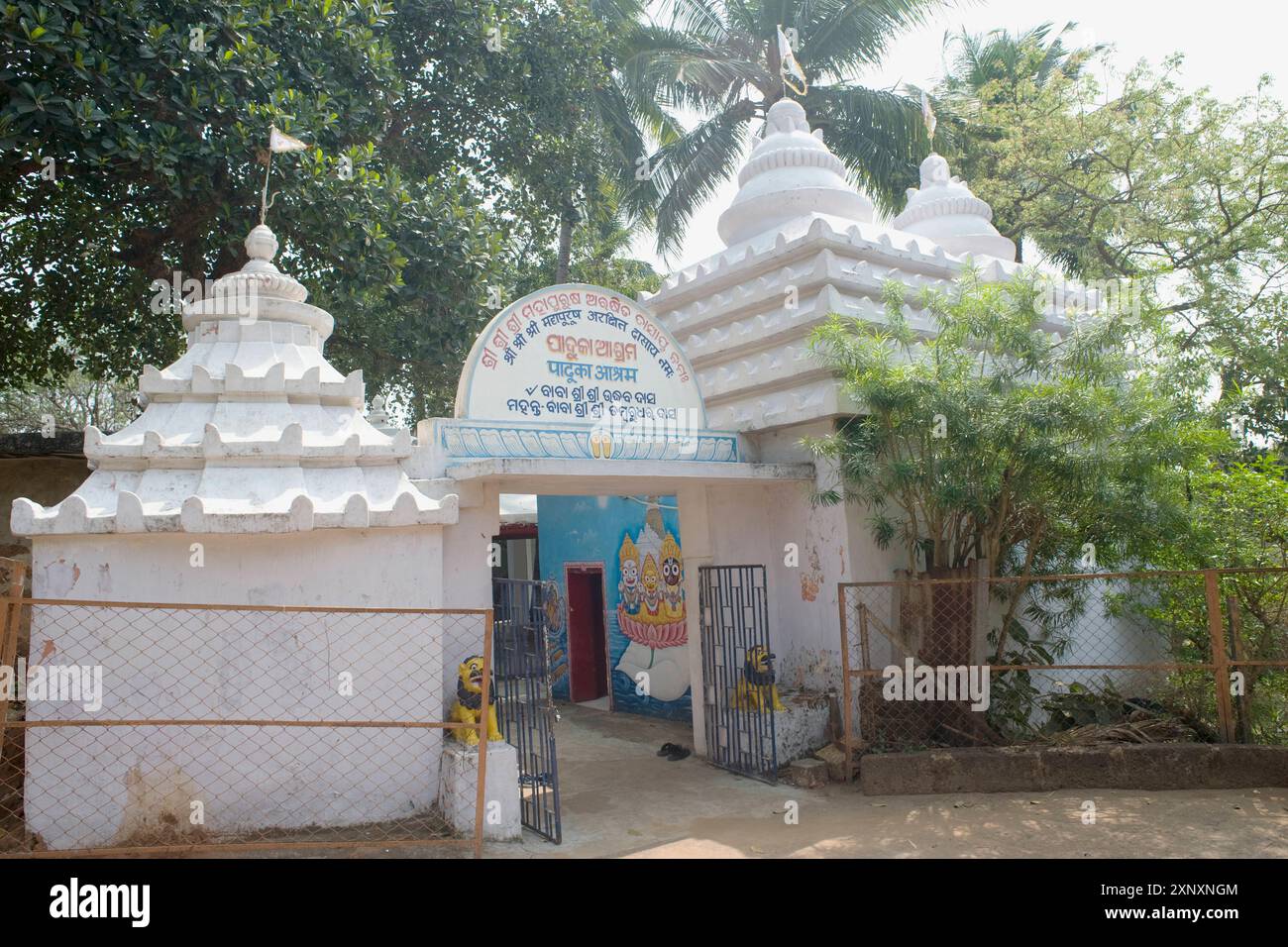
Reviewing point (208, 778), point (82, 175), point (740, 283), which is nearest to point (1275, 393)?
point (740, 283)

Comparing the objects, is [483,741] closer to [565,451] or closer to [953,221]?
[565,451]

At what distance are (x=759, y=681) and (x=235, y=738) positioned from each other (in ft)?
13.5

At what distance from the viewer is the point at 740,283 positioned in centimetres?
961

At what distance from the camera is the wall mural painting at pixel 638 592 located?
11.0 m

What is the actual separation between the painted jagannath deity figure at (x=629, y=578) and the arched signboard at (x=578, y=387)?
3926mm

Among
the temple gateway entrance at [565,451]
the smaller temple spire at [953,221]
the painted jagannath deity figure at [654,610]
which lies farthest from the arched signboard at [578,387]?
the smaller temple spire at [953,221]

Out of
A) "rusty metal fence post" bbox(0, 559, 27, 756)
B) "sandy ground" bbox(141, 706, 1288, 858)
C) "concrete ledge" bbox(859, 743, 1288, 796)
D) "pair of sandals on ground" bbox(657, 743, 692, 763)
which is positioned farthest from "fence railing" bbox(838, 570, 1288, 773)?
"rusty metal fence post" bbox(0, 559, 27, 756)

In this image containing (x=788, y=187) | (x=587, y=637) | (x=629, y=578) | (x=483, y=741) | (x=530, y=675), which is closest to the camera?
(x=483, y=741)

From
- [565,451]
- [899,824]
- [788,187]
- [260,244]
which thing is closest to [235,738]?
[565,451]

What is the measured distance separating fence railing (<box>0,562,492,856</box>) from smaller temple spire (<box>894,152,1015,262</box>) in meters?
8.16

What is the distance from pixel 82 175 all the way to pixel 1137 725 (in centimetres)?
1148

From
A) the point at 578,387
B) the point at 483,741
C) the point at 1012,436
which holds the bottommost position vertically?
the point at 483,741

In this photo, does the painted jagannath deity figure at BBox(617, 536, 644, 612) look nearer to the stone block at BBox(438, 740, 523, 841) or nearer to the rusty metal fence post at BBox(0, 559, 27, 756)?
the stone block at BBox(438, 740, 523, 841)

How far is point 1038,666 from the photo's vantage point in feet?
22.2
